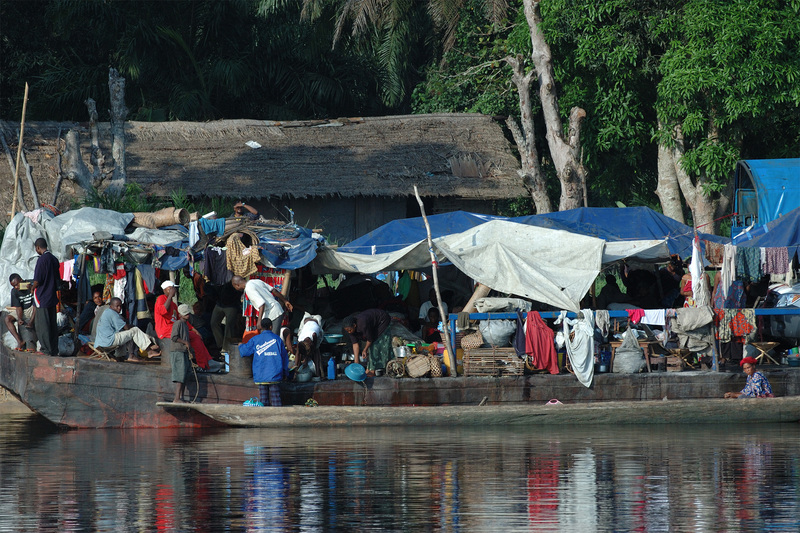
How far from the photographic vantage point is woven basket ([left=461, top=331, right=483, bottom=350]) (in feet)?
46.1

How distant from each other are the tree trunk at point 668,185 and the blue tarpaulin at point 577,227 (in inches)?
200

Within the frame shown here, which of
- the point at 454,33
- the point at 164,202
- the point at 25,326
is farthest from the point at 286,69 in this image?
the point at 25,326

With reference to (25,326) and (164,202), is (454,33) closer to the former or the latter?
(164,202)

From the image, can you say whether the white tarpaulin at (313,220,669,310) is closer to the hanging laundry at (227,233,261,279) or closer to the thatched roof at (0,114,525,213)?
the hanging laundry at (227,233,261,279)

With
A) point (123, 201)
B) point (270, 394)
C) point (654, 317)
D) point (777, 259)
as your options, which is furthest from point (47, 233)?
point (777, 259)

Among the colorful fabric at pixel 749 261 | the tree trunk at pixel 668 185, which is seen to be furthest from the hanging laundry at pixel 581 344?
the tree trunk at pixel 668 185

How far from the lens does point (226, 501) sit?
898 cm

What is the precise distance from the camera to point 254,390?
13.9 metres

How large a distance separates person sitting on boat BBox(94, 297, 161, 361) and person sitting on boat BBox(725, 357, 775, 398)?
7.47 metres

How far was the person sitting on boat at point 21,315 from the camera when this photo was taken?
1480cm

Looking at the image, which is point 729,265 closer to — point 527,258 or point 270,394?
point 527,258

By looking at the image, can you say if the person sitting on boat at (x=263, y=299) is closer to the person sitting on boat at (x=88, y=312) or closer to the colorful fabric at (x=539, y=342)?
the person sitting on boat at (x=88, y=312)

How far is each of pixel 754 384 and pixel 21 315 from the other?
949cm

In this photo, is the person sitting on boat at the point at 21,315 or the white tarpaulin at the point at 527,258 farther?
the person sitting on boat at the point at 21,315
